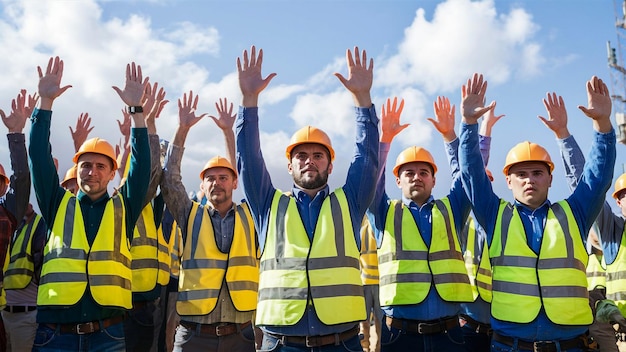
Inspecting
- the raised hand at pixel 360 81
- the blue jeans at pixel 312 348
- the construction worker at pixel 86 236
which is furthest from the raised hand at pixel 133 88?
the blue jeans at pixel 312 348

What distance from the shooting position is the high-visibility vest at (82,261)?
4992 mm

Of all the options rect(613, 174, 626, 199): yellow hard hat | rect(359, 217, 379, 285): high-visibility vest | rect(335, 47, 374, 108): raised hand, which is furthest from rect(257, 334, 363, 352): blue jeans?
rect(359, 217, 379, 285): high-visibility vest

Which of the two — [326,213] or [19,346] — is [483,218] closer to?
[326,213]

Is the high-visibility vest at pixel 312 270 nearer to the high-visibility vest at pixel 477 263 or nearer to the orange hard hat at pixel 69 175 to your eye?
the high-visibility vest at pixel 477 263

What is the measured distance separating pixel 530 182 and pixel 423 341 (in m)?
1.87

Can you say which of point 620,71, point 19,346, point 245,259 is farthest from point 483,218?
point 620,71

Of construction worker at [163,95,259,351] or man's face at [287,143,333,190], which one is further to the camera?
construction worker at [163,95,259,351]

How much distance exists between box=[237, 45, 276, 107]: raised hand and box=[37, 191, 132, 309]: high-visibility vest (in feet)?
5.98

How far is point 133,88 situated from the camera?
18.5ft

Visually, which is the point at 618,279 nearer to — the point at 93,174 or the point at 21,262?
the point at 93,174

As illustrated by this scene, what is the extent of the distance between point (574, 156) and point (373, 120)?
2.41m

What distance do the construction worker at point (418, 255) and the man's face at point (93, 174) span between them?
2.87 metres

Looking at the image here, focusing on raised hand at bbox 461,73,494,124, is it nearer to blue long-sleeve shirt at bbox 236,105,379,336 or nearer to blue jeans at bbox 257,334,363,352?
blue long-sleeve shirt at bbox 236,105,379,336

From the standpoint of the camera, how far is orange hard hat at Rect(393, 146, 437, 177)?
6.30 metres
